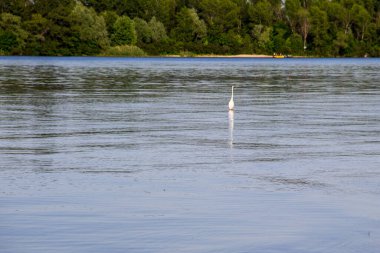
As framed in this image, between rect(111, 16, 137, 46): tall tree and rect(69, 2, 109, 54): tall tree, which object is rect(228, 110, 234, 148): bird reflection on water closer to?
rect(69, 2, 109, 54): tall tree

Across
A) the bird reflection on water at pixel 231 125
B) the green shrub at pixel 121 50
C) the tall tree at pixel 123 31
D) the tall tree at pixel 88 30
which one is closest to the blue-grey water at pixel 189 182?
the bird reflection on water at pixel 231 125

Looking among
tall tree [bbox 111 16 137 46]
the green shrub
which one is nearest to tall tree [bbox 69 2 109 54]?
the green shrub

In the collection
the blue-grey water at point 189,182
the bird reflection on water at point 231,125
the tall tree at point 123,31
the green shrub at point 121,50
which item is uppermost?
the blue-grey water at point 189,182

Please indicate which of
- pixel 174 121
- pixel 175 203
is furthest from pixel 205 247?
pixel 174 121

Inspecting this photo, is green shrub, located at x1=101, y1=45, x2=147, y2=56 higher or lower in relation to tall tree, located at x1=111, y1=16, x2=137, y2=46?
lower


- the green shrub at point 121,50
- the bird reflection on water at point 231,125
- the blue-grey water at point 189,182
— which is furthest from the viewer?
the green shrub at point 121,50

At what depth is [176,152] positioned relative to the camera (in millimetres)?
22531

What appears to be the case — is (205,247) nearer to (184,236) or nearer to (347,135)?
(184,236)

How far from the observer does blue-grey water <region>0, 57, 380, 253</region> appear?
44.9 ft

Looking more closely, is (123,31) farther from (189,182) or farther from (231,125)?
(189,182)

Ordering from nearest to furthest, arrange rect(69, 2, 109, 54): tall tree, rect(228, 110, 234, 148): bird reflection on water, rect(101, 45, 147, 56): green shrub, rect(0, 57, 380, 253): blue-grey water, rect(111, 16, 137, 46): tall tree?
rect(0, 57, 380, 253): blue-grey water, rect(228, 110, 234, 148): bird reflection on water, rect(69, 2, 109, 54): tall tree, rect(111, 16, 137, 46): tall tree, rect(101, 45, 147, 56): green shrub

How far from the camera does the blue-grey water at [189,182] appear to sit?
1368 centimetres

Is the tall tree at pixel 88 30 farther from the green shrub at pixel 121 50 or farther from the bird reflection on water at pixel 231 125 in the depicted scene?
the bird reflection on water at pixel 231 125

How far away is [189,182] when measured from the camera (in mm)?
18234
